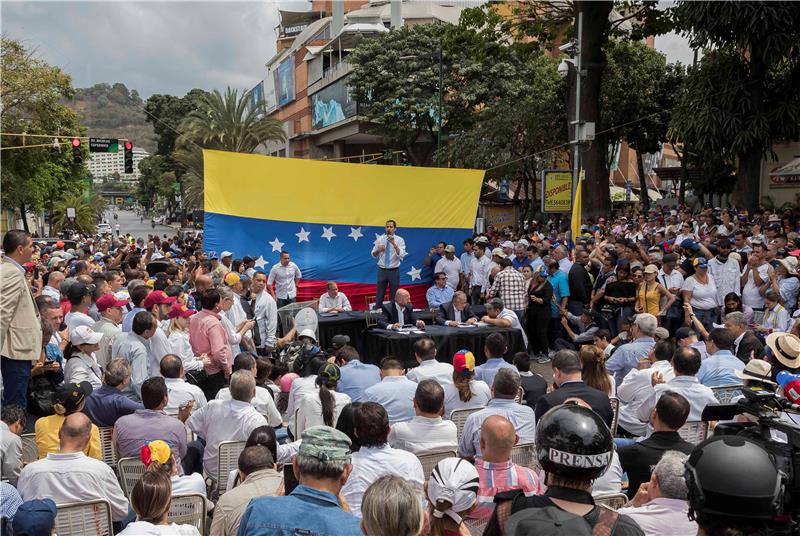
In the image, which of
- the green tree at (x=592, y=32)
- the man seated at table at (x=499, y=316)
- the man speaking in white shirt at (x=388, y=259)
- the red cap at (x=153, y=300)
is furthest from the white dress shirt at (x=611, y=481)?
the green tree at (x=592, y=32)

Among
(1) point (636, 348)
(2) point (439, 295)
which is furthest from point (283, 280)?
(1) point (636, 348)

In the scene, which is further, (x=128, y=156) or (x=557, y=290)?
(x=128, y=156)

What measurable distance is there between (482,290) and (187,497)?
33.1 ft

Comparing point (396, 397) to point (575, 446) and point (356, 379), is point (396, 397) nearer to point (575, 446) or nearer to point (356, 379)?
point (356, 379)

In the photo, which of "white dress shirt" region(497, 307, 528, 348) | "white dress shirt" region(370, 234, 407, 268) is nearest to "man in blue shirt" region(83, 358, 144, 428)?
"white dress shirt" region(497, 307, 528, 348)

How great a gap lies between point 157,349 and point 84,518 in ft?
10.8

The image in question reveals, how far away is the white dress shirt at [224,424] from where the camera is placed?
5.61 m

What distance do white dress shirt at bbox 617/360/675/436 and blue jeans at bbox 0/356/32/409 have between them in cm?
502

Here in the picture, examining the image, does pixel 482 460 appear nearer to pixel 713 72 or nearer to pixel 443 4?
pixel 713 72

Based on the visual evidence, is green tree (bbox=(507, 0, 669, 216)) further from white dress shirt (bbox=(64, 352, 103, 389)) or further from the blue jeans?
the blue jeans

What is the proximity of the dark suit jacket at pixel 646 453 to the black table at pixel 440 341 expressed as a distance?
5869mm

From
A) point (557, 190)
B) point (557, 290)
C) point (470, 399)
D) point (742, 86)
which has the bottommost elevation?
point (470, 399)

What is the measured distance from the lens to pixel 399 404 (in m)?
6.12

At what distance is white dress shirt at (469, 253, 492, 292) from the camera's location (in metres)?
13.9
